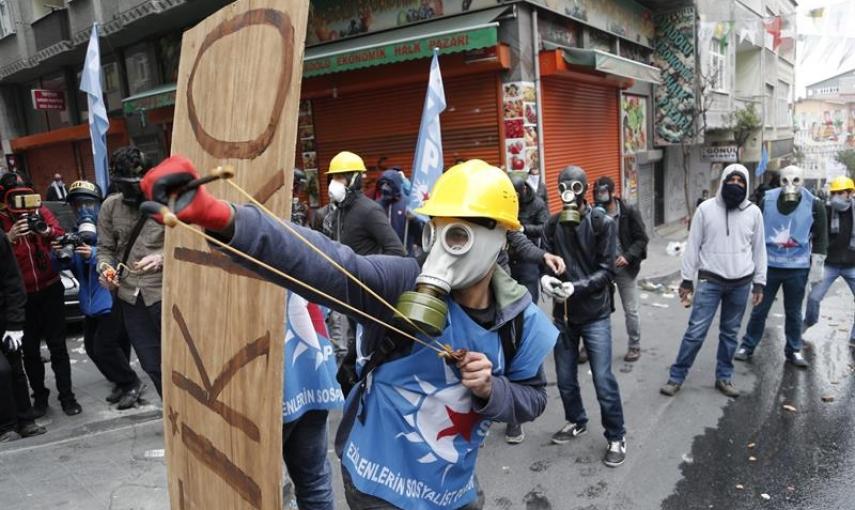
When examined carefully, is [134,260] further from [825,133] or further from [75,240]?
[825,133]

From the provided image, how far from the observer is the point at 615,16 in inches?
534

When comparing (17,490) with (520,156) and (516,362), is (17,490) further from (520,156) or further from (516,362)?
(520,156)

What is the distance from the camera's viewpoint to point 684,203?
19.7 m

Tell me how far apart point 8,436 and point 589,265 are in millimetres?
4361

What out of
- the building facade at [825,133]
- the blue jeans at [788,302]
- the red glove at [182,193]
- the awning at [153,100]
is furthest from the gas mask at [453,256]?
the building facade at [825,133]

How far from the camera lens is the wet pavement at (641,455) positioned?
11.4 feet

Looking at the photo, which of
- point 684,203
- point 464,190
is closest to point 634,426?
Result: point 464,190

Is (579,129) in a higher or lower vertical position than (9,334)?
higher

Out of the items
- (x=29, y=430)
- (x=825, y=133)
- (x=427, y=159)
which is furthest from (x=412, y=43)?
(x=825, y=133)

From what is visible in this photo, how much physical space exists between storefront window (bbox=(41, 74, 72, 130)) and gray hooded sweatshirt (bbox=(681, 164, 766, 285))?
735 inches

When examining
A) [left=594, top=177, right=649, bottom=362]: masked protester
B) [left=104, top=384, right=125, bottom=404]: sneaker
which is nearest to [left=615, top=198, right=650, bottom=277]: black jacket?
[left=594, top=177, right=649, bottom=362]: masked protester

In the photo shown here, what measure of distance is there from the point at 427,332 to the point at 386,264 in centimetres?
25

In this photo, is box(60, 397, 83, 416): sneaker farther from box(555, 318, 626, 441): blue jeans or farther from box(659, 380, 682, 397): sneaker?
box(659, 380, 682, 397): sneaker

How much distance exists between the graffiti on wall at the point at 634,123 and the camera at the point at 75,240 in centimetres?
1263
